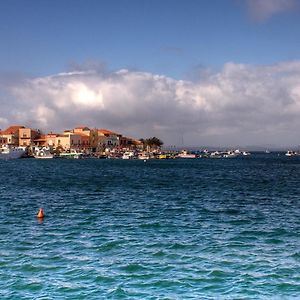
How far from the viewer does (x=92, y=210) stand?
42.3 m

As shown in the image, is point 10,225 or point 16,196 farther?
point 16,196

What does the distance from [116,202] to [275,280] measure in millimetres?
30867

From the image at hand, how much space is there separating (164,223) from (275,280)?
15169mm

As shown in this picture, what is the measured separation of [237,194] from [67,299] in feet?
147

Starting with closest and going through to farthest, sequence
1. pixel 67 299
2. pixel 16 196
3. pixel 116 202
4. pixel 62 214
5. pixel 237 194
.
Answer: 1. pixel 67 299
2. pixel 62 214
3. pixel 116 202
4. pixel 16 196
5. pixel 237 194

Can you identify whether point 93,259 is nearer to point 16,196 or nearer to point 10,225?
point 10,225

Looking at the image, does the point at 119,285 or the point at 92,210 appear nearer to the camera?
the point at 119,285

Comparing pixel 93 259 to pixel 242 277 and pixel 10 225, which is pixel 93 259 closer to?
pixel 242 277

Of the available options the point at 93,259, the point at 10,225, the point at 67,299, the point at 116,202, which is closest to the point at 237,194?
the point at 116,202

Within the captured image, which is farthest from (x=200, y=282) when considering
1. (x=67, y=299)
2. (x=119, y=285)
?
(x=67, y=299)

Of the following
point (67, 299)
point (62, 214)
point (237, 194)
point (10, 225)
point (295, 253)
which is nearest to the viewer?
point (67, 299)

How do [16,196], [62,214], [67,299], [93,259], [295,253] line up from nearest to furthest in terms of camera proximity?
1. [67,299]
2. [93,259]
3. [295,253]
4. [62,214]
5. [16,196]

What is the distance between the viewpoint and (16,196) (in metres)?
56.0

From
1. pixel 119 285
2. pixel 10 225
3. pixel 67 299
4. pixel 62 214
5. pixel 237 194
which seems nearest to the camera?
pixel 67 299
